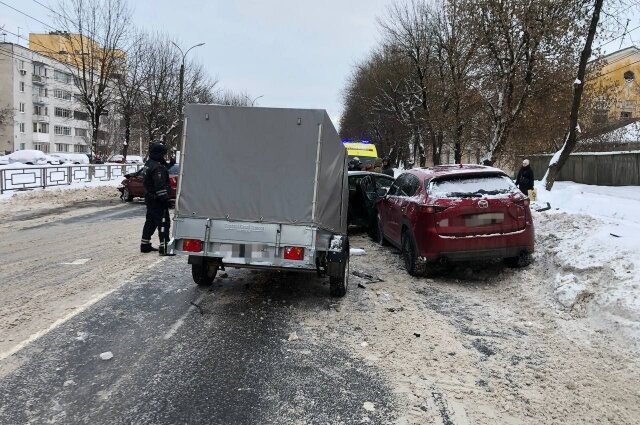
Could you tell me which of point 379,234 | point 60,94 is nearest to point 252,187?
point 379,234

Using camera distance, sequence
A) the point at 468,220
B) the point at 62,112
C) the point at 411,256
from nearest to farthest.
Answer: the point at 468,220 < the point at 411,256 < the point at 62,112

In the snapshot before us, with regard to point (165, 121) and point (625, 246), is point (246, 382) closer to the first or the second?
point (625, 246)

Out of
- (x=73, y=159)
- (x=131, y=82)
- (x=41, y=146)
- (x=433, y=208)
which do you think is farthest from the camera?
(x=41, y=146)

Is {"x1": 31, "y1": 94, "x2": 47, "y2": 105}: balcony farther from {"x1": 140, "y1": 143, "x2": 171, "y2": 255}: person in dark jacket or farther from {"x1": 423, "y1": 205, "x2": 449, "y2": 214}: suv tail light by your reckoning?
{"x1": 423, "y1": 205, "x2": 449, "y2": 214}: suv tail light

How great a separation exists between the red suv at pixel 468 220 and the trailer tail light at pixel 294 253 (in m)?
2.38

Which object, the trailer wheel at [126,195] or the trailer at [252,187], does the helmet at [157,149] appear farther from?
the trailer wheel at [126,195]

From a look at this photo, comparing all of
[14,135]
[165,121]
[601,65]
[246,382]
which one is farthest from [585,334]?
[14,135]

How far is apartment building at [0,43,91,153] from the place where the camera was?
72.6m

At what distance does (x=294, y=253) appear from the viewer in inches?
220

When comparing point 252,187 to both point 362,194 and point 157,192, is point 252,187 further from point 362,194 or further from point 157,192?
point 362,194

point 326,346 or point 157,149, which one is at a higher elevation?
point 157,149

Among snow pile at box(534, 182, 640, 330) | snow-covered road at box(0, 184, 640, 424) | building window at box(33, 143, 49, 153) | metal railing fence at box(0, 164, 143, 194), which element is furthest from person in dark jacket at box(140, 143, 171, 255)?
building window at box(33, 143, 49, 153)

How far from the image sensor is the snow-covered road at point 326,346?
3617mm

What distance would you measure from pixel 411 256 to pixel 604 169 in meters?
21.6
